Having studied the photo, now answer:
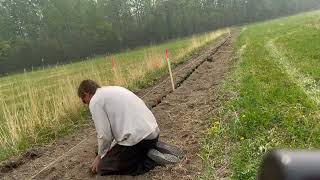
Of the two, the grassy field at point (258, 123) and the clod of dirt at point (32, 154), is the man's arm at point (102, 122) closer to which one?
the grassy field at point (258, 123)

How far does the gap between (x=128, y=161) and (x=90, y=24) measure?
60123 mm

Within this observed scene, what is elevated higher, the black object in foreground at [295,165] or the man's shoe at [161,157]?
the black object in foreground at [295,165]

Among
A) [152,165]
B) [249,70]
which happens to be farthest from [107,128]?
[249,70]

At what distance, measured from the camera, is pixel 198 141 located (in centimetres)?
657

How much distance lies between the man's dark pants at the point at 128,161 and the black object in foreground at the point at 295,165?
5.23 meters

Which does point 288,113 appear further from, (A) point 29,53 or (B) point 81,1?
(B) point 81,1

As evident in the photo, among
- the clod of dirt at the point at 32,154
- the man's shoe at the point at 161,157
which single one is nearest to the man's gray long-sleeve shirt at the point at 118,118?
the man's shoe at the point at 161,157

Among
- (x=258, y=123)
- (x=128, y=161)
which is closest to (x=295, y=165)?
(x=128, y=161)

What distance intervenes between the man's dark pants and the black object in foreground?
17.2ft

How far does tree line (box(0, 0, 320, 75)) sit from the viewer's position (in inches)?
2223

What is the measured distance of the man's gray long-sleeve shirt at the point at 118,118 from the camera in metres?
5.85

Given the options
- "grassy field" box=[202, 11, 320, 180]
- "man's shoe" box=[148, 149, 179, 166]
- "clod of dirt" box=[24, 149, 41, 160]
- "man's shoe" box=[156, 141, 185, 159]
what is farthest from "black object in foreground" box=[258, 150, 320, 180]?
"clod of dirt" box=[24, 149, 41, 160]

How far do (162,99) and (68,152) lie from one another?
12.6 ft

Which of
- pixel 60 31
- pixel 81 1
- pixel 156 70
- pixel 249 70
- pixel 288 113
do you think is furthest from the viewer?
pixel 81 1
